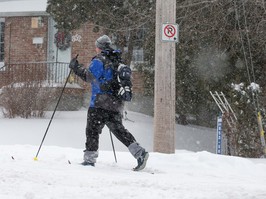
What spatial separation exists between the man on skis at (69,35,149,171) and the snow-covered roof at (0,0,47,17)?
1236 cm

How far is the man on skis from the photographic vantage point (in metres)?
6.07

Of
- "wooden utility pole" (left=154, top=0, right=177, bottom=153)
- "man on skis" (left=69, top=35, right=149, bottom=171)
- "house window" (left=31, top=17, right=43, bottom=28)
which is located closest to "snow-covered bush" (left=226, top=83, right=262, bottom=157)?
"wooden utility pole" (left=154, top=0, right=177, bottom=153)

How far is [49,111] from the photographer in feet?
49.7

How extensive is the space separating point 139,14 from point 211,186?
24.0 ft

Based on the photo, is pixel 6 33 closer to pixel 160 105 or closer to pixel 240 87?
pixel 240 87

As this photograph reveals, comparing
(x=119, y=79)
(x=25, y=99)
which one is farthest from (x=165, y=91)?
(x=25, y=99)

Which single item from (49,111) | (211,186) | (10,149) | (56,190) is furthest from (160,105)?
(49,111)

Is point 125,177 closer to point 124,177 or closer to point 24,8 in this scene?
point 124,177

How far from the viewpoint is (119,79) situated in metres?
6.01

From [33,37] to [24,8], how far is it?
114 centimetres

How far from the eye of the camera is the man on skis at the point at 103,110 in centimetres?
607

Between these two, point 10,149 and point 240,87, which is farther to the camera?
point 240,87

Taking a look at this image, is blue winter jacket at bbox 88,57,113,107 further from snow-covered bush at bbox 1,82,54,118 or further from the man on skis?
snow-covered bush at bbox 1,82,54,118

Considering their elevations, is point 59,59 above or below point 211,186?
above
